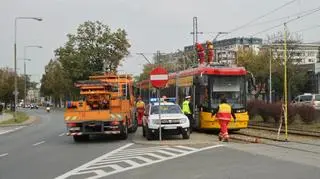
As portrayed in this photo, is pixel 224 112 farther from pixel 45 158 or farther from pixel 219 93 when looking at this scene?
pixel 45 158

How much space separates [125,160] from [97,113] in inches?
316

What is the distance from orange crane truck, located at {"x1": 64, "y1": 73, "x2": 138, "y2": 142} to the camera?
24.2 m

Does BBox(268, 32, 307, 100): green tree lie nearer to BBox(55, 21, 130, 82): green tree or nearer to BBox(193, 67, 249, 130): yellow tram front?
BBox(55, 21, 130, 82): green tree

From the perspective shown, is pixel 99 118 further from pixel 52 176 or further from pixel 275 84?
pixel 275 84

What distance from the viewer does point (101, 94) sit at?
84.0ft

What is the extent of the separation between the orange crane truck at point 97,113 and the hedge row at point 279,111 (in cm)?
1246

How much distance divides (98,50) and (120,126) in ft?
169

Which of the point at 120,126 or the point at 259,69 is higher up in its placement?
the point at 259,69

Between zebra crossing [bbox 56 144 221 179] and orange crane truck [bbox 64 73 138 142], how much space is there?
2800 mm

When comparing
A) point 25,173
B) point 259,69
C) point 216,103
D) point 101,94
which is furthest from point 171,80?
point 259,69

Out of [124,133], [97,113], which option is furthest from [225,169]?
[124,133]

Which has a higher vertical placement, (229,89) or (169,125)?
(229,89)

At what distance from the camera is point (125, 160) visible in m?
16.5

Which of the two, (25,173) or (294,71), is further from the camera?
(294,71)
